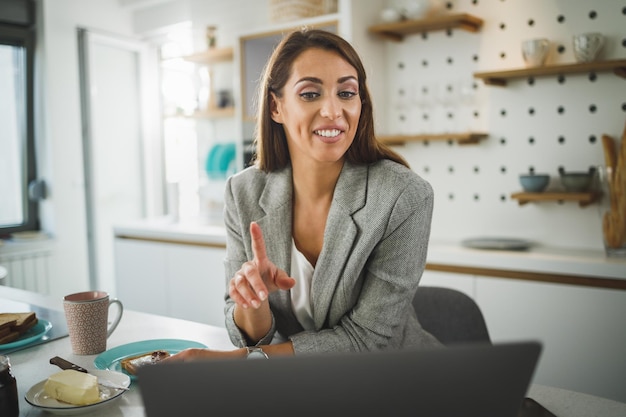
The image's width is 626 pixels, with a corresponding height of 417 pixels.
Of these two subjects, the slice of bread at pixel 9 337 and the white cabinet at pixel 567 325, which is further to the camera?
the white cabinet at pixel 567 325

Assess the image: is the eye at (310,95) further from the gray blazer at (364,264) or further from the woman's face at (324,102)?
the gray blazer at (364,264)

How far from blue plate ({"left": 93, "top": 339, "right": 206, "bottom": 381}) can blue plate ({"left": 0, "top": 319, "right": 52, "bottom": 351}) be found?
0.70 ft

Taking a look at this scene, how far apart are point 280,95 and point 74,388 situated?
2.80ft

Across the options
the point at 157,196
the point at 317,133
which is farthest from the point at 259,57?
the point at 317,133

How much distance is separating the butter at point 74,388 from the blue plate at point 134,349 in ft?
0.49

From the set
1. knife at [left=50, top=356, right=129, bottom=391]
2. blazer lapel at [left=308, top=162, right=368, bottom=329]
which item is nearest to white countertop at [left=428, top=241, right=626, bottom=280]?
blazer lapel at [left=308, top=162, right=368, bottom=329]

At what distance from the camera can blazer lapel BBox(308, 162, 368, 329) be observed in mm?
1333

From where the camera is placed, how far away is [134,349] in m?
1.20

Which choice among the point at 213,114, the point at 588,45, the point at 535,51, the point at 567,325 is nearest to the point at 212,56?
the point at 213,114

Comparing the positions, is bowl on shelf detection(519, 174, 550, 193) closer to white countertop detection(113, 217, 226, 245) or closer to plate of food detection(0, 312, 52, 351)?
white countertop detection(113, 217, 226, 245)

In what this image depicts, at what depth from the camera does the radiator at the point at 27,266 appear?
11.6 feet

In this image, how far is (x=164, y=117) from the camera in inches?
162

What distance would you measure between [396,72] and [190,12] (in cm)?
175

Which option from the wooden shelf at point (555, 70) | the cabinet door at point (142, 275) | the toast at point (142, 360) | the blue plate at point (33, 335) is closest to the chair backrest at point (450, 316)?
the toast at point (142, 360)
